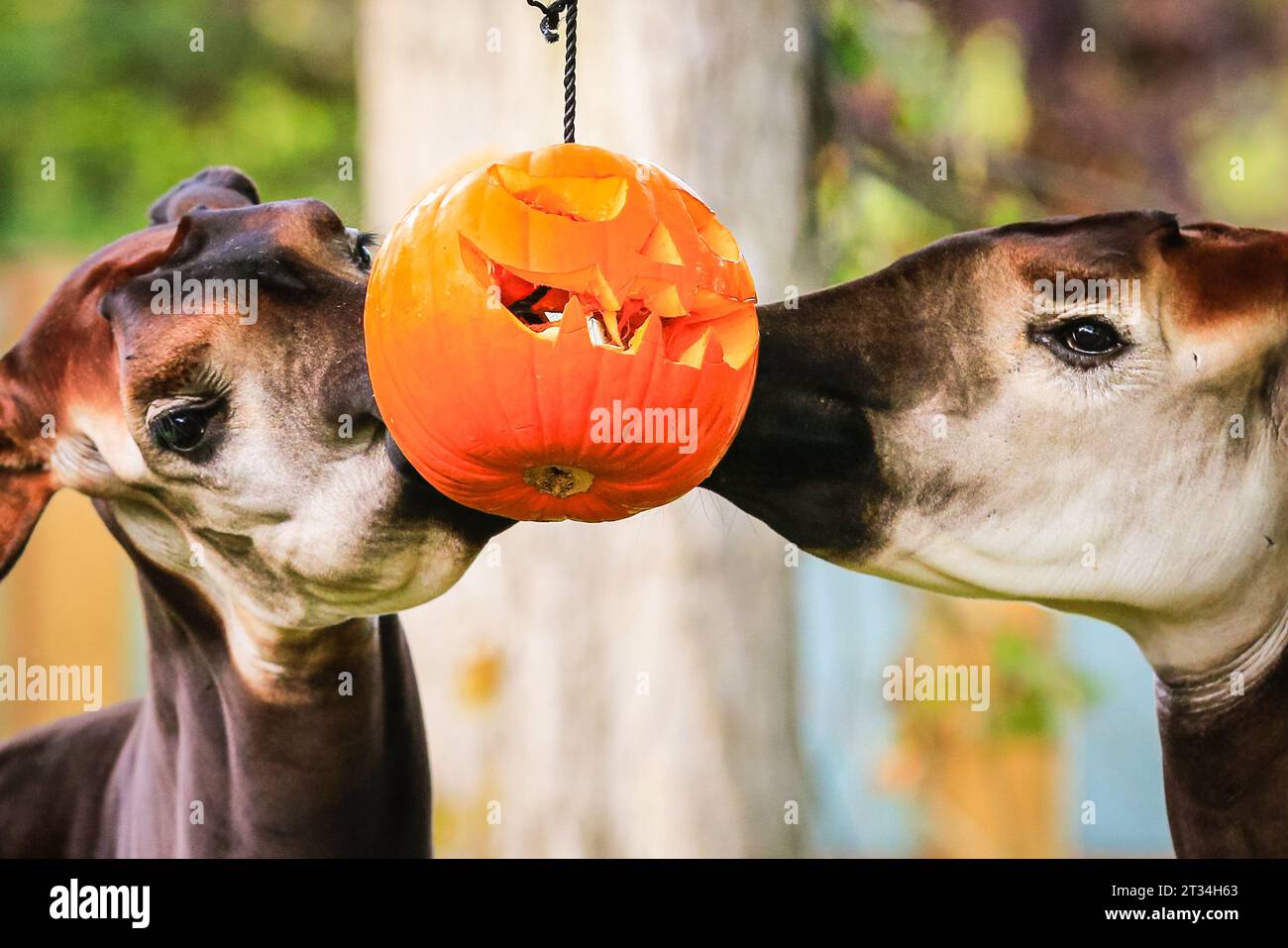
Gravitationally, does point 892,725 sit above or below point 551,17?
below

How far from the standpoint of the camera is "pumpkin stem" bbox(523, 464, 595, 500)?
1710 mm

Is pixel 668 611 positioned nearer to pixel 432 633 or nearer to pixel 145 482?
pixel 432 633

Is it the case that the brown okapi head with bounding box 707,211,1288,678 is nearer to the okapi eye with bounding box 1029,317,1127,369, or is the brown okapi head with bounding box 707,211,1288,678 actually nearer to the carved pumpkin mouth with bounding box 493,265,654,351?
the okapi eye with bounding box 1029,317,1127,369

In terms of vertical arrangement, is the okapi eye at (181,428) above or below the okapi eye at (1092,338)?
below

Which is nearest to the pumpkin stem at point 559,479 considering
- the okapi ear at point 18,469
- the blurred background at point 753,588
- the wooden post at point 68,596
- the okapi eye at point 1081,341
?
the blurred background at point 753,588

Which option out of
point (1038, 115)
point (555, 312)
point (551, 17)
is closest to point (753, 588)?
point (551, 17)

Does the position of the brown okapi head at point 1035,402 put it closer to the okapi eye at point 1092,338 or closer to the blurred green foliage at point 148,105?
the okapi eye at point 1092,338

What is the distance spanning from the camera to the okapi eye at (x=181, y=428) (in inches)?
77.9

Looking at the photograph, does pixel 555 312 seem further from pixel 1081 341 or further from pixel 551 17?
pixel 1081 341

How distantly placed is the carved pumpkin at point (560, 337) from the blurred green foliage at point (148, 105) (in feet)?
24.1

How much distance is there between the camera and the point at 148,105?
9750 mm

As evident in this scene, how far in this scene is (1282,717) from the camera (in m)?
2.23

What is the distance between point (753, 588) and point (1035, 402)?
248cm

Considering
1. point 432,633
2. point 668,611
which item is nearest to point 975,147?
point 668,611
